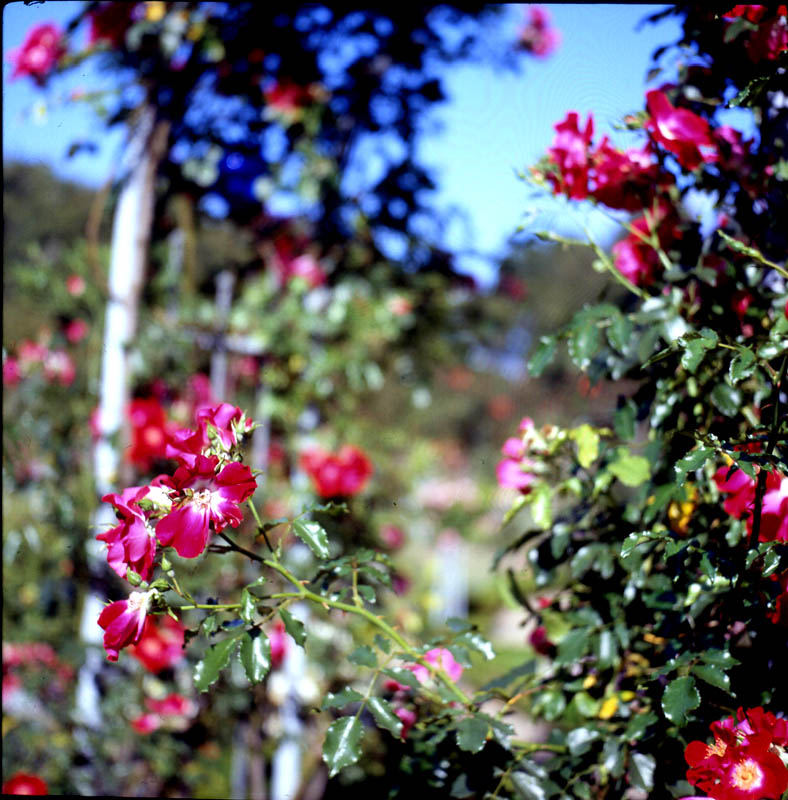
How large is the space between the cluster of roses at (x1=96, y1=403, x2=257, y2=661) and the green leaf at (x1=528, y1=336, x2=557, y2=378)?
36 cm

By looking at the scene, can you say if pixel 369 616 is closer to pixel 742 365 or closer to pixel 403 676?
pixel 403 676

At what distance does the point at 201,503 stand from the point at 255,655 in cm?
15

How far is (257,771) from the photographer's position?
216 cm

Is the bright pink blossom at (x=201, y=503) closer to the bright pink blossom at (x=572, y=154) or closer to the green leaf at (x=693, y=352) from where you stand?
the green leaf at (x=693, y=352)

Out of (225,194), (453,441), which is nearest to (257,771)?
(225,194)

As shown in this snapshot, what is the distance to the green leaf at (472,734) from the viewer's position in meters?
0.72

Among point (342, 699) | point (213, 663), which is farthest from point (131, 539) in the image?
point (342, 699)

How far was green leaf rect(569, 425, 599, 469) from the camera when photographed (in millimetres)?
923

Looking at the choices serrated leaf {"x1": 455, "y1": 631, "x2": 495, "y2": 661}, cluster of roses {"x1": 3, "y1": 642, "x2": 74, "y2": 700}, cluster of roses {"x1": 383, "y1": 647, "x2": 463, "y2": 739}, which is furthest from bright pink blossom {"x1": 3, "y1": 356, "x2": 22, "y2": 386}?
serrated leaf {"x1": 455, "y1": 631, "x2": 495, "y2": 661}

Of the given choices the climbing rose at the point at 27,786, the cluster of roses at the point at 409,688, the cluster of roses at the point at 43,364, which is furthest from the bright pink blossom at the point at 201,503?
the cluster of roses at the point at 43,364

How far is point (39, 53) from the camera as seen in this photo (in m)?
2.03

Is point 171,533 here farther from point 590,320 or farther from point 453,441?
point 453,441

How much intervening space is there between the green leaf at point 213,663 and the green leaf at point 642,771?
1.30ft

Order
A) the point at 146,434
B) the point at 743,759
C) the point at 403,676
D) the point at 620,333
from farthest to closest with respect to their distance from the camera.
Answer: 1. the point at 146,434
2. the point at 620,333
3. the point at 403,676
4. the point at 743,759
